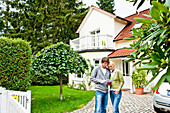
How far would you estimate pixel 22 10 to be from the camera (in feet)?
66.6

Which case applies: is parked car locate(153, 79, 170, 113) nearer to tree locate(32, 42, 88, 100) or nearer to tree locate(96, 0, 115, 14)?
tree locate(32, 42, 88, 100)

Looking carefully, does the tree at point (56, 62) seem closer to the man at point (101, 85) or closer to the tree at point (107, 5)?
the man at point (101, 85)

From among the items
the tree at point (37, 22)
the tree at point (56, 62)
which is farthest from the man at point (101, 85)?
the tree at point (37, 22)

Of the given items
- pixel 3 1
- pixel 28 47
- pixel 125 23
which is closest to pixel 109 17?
pixel 125 23

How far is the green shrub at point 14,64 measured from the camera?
665 cm

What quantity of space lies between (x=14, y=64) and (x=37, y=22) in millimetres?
13475

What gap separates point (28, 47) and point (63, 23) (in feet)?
43.2

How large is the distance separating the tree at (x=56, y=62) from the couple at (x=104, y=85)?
337 centimetres

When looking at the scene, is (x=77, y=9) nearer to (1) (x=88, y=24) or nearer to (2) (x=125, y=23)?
(1) (x=88, y=24)

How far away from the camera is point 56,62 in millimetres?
8102

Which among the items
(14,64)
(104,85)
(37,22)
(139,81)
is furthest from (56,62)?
(37,22)

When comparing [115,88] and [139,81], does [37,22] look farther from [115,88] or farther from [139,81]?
[115,88]

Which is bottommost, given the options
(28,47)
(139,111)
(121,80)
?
(139,111)

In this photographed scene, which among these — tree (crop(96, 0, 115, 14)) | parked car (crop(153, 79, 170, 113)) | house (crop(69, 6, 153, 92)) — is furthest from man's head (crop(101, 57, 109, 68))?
tree (crop(96, 0, 115, 14))
